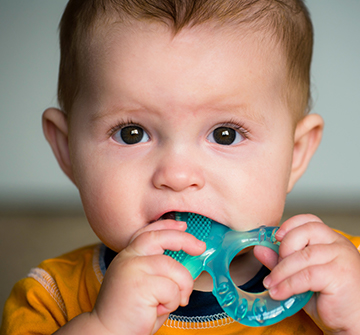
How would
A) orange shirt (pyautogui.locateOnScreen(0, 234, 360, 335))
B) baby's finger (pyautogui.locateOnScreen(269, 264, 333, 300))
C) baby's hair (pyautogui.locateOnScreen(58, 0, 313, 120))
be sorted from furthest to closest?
orange shirt (pyautogui.locateOnScreen(0, 234, 360, 335)) < baby's hair (pyautogui.locateOnScreen(58, 0, 313, 120)) < baby's finger (pyautogui.locateOnScreen(269, 264, 333, 300))

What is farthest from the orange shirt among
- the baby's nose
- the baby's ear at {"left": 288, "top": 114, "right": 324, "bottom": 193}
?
the baby's nose

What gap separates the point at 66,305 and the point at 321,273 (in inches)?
22.0

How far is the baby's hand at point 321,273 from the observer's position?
0.65 m

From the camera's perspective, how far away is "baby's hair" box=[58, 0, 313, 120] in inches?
30.5

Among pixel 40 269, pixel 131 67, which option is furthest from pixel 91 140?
pixel 40 269

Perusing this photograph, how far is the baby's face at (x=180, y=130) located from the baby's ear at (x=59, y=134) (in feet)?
0.63

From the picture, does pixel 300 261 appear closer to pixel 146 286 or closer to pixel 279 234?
pixel 279 234

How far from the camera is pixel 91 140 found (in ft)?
2.76

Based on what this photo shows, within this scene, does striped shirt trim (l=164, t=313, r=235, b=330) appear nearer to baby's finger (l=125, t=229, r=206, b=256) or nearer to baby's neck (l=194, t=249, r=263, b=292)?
baby's neck (l=194, t=249, r=263, b=292)

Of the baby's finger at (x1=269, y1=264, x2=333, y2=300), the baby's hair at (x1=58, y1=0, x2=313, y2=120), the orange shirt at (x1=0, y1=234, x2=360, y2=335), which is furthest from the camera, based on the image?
the orange shirt at (x1=0, y1=234, x2=360, y2=335)

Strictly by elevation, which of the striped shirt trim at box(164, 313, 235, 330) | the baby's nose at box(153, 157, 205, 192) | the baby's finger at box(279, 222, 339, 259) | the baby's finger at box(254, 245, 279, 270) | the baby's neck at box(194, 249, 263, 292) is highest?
the baby's nose at box(153, 157, 205, 192)

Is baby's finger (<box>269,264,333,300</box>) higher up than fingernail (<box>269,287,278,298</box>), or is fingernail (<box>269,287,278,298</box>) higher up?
baby's finger (<box>269,264,333,300</box>)

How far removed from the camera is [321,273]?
2.14 feet

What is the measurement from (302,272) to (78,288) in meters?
0.55
